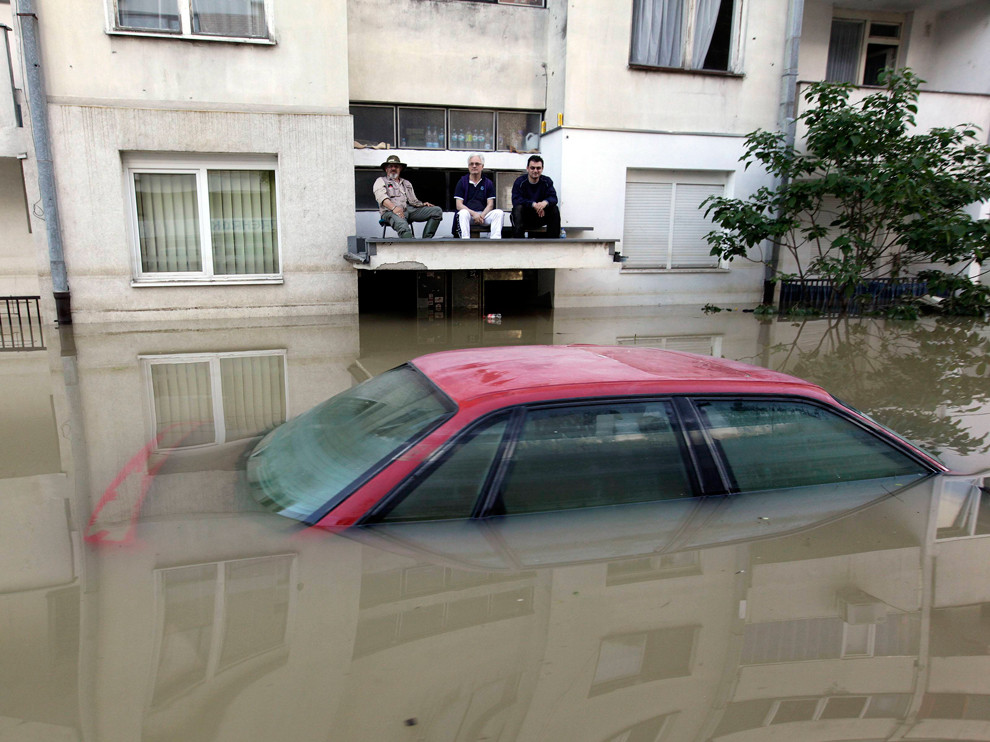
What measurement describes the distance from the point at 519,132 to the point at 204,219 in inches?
231

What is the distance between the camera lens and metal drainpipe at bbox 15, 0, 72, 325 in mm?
9711

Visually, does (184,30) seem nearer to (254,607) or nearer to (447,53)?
(447,53)

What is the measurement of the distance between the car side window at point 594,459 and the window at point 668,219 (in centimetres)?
998

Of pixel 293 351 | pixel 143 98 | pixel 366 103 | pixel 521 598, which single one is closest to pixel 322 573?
pixel 521 598

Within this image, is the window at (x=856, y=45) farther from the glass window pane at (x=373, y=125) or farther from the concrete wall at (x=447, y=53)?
the glass window pane at (x=373, y=125)

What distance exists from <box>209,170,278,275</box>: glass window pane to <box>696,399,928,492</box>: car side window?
9182 millimetres

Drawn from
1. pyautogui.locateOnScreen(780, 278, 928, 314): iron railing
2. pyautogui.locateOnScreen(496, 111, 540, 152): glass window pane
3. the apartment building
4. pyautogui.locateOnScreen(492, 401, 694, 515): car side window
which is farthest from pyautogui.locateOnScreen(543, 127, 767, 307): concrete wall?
pyautogui.locateOnScreen(492, 401, 694, 515): car side window

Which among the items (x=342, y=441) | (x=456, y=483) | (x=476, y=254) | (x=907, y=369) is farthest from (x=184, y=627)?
→ (x=476, y=254)

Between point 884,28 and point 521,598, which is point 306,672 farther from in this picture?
point 884,28

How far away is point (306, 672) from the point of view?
107 inches

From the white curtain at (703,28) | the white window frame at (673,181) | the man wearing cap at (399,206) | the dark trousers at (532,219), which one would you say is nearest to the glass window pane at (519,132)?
the white window frame at (673,181)

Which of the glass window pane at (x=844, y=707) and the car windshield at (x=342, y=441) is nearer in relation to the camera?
the glass window pane at (x=844, y=707)

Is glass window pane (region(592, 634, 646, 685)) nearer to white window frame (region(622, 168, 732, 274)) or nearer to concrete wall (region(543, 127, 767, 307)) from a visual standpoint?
concrete wall (region(543, 127, 767, 307))

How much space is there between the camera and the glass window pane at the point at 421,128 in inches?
506
